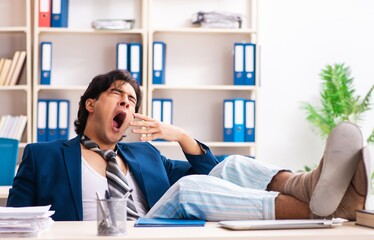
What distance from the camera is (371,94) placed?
5906 millimetres

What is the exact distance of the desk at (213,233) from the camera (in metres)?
1.69

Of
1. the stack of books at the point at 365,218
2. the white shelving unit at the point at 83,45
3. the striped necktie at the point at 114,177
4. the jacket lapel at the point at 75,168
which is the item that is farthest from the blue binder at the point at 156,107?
the stack of books at the point at 365,218

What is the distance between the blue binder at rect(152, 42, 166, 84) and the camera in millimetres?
5520

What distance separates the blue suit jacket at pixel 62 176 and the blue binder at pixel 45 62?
2.71m

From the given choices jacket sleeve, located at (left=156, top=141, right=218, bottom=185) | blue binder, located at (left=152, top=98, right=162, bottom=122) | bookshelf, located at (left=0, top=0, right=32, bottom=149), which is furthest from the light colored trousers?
bookshelf, located at (left=0, top=0, right=32, bottom=149)

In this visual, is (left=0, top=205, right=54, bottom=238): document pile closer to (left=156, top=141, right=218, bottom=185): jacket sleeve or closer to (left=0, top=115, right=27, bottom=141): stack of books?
→ (left=156, top=141, right=218, bottom=185): jacket sleeve

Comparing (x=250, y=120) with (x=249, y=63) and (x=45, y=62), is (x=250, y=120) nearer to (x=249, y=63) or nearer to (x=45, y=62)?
(x=249, y=63)

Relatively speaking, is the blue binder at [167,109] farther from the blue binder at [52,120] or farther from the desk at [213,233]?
the desk at [213,233]

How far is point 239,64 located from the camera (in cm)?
555

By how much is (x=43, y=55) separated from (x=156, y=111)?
0.91 m

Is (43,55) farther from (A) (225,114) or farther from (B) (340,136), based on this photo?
(B) (340,136)

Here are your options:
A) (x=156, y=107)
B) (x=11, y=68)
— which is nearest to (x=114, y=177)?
(x=156, y=107)

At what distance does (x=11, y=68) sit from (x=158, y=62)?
1.07 metres

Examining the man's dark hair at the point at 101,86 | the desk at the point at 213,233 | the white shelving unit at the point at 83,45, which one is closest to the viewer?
the desk at the point at 213,233
